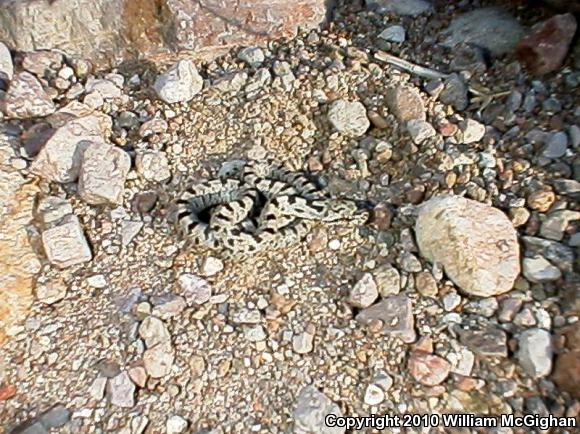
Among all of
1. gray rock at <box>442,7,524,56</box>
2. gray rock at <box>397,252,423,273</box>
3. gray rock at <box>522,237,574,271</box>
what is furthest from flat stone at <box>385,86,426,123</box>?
gray rock at <box>522,237,574,271</box>

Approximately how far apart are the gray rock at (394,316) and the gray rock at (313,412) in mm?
515

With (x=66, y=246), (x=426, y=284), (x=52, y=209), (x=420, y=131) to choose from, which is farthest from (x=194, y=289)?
(x=420, y=131)

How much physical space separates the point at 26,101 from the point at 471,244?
3.58m

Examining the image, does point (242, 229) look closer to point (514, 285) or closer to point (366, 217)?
point (366, 217)

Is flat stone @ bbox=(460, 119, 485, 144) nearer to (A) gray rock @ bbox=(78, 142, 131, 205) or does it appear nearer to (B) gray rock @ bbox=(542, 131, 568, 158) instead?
(B) gray rock @ bbox=(542, 131, 568, 158)

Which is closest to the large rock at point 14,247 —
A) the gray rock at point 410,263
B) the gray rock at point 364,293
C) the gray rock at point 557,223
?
the gray rock at point 364,293

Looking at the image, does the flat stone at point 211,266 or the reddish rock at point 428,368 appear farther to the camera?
the flat stone at point 211,266

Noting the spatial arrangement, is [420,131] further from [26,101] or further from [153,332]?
[26,101]

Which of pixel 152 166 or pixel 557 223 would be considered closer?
pixel 557 223

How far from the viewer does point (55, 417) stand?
363cm

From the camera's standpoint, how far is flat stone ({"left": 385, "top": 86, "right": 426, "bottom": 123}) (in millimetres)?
4590

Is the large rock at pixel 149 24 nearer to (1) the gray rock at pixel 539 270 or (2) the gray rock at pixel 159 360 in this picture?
(2) the gray rock at pixel 159 360

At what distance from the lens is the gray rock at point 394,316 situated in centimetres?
365

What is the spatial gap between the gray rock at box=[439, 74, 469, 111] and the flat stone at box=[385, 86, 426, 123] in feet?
0.60
